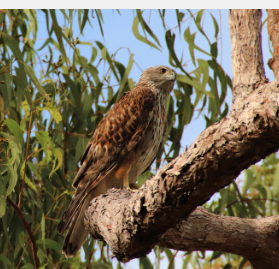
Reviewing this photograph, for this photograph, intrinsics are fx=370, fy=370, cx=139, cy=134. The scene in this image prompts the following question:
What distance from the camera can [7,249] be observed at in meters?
2.52

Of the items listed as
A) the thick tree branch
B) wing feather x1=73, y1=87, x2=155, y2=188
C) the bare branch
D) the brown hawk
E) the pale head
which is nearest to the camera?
the bare branch

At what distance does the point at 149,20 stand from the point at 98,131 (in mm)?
795

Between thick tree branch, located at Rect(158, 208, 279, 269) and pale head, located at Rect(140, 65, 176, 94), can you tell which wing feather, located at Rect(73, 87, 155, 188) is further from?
thick tree branch, located at Rect(158, 208, 279, 269)

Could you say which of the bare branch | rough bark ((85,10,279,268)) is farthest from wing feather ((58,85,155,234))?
the bare branch

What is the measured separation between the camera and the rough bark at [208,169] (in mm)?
987

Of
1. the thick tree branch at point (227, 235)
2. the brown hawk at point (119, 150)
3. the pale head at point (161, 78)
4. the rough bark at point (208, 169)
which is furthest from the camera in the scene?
the pale head at point (161, 78)

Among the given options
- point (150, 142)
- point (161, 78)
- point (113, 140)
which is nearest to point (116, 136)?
point (113, 140)

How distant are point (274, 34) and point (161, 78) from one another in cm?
92

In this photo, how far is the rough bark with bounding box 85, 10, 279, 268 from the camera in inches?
38.9

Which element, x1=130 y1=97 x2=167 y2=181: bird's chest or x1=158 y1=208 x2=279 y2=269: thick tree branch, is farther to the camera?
x1=130 y1=97 x2=167 y2=181: bird's chest

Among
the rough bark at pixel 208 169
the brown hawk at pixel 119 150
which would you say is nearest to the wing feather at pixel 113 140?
the brown hawk at pixel 119 150

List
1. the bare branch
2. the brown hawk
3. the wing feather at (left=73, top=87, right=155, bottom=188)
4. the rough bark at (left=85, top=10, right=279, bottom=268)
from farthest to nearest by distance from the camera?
the wing feather at (left=73, top=87, right=155, bottom=188) → the brown hawk → the bare branch → the rough bark at (left=85, top=10, right=279, bottom=268)

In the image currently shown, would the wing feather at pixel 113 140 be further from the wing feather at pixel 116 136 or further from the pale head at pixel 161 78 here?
the pale head at pixel 161 78

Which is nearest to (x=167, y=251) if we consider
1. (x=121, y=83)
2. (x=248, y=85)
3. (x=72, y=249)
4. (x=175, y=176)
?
(x=72, y=249)
